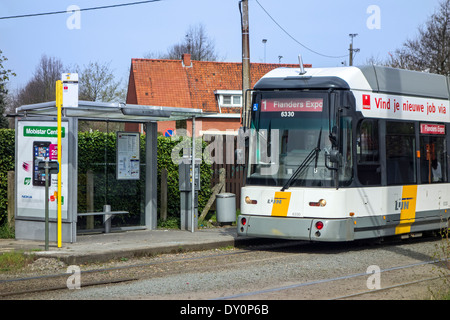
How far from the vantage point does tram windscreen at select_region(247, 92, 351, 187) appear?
42.1ft

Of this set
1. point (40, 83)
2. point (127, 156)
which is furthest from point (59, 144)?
point (40, 83)

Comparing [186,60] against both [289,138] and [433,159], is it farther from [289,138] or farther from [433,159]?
[289,138]

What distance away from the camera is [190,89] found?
4853 cm

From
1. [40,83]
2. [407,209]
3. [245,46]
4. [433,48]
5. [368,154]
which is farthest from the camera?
[40,83]

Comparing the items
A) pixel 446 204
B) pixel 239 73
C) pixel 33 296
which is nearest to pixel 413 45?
pixel 239 73

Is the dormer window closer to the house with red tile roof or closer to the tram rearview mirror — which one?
the house with red tile roof

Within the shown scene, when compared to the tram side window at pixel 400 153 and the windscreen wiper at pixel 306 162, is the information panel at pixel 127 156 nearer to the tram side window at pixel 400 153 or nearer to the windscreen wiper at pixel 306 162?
the windscreen wiper at pixel 306 162

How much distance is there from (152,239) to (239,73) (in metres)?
38.1

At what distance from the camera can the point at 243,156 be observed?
13797 mm

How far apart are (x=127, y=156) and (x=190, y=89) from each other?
32.6 m

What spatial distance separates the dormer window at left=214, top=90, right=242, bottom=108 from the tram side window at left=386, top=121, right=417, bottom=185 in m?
34.0

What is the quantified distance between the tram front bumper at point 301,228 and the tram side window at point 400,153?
172 centimetres

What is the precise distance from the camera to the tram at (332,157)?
504 inches

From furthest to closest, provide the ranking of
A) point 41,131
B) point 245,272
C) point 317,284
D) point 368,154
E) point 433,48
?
point 433,48 → point 41,131 → point 368,154 → point 245,272 → point 317,284
